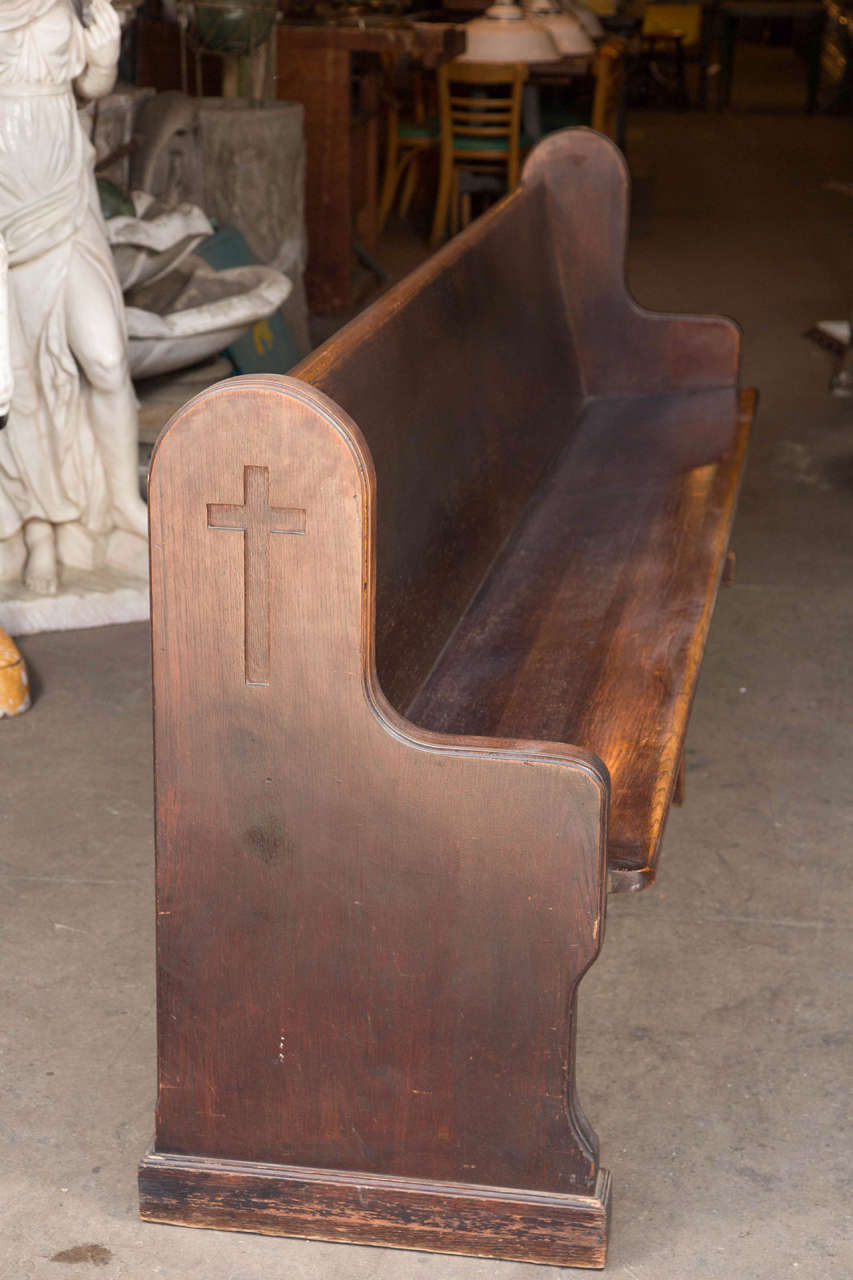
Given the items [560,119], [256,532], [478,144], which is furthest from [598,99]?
[256,532]

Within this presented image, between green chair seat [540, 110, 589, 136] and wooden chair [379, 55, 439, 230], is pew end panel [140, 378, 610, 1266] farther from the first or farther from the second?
green chair seat [540, 110, 589, 136]

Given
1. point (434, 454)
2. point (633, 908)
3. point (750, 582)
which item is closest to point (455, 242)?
point (434, 454)

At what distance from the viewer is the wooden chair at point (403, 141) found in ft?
29.7

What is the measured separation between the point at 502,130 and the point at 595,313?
505 cm

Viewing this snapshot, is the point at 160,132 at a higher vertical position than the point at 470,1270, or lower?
higher

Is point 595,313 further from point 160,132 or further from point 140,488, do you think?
point 160,132

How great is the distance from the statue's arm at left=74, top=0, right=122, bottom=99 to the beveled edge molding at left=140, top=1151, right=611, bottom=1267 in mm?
2560

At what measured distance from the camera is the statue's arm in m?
3.65

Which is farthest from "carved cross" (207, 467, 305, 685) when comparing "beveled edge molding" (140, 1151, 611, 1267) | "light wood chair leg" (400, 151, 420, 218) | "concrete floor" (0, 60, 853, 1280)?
"light wood chair leg" (400, 151, 420, 218)

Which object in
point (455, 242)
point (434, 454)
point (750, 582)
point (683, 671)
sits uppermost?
point (455, 242)

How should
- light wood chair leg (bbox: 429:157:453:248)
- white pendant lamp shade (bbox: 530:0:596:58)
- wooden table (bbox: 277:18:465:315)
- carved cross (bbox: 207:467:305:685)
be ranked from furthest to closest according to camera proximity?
light wood chair leg (bbox: 429:157:453:248) → white pendant lamp shade (bbox: 530:0:596:58) → wooden table (bbox: 277:18:465:315) → carved cross (bbox: 207:467:305:685)

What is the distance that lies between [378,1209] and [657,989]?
72 cm

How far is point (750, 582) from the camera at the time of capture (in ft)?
14.3

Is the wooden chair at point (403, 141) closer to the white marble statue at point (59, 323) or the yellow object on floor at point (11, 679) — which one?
the white marble statue at point (59, 323)
